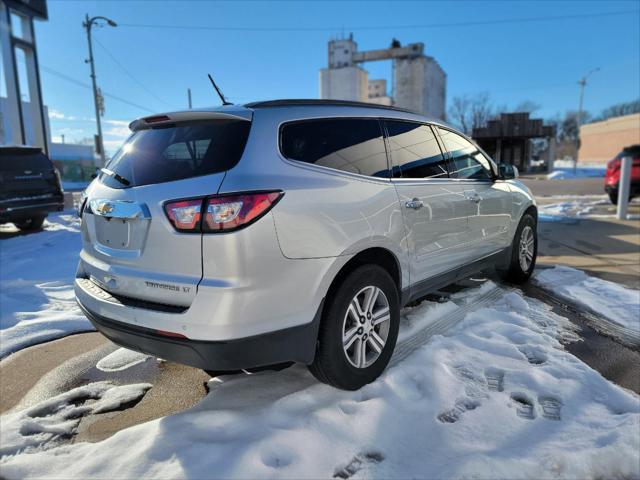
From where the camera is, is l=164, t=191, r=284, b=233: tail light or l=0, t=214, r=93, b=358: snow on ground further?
l=0, t=214, r=93, b=358: snow on ground

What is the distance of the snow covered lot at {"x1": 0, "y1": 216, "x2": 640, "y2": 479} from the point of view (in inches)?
80.2

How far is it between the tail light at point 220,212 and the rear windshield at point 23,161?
830cm

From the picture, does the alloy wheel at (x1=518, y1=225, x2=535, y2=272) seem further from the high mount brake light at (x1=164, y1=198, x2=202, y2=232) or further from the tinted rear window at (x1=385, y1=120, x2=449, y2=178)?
the high mount brake light at (x1=164, y1=198, x2=202, y2=232)

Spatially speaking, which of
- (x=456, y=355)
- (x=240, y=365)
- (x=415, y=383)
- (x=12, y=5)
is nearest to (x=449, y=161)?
(x=456, y=355)

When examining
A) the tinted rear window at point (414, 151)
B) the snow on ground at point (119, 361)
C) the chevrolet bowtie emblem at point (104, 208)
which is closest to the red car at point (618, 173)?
the tinted rear window at point (414, 151)

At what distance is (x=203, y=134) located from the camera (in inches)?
94.3

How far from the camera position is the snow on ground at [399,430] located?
2.03m

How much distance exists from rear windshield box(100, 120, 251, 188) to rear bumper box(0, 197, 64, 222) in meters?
7.02

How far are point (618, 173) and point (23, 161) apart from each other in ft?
45.7

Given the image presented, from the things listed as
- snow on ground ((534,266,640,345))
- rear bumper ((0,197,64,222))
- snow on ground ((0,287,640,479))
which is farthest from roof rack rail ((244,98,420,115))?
rear bumper ((0,197,64,222))

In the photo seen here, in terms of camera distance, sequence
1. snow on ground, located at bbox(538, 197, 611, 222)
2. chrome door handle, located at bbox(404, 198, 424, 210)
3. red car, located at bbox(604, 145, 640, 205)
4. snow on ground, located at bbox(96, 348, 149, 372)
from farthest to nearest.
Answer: red car, located at bbox(604, 145, 640, 205) < snow on ground, located at bbox(538, 197, 611, 222) < snow on ground, located at bbox(96, 348, 149, 372) < chrome door handle, located at bbox(404, 198, 424, 210)

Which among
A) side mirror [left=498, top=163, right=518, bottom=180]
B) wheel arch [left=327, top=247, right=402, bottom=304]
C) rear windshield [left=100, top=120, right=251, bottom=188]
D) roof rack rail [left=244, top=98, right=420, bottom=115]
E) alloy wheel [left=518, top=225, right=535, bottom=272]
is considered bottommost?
alloy wheel [left=518, top=225, right=535, bottom=272]

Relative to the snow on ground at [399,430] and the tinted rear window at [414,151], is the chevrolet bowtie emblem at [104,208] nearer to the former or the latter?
the snow on ground at [399,430]

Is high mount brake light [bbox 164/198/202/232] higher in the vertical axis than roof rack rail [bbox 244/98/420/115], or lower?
lower
